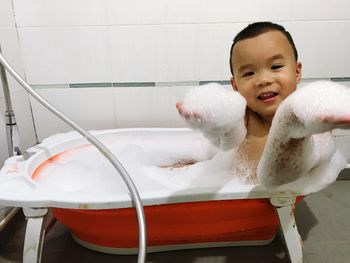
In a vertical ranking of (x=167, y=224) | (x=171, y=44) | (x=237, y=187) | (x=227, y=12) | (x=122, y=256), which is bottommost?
(x=122, y=256)

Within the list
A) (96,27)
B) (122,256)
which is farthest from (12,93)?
(122,256)

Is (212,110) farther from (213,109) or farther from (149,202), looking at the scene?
(149,202)

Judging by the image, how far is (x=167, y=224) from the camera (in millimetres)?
840

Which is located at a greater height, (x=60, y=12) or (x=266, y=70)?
(x=60, y=12)

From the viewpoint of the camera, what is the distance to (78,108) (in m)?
1.36

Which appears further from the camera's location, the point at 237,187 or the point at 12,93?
the point at 12,93

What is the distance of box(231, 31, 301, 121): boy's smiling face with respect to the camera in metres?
0.87

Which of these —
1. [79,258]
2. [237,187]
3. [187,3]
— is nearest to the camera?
[237,187]

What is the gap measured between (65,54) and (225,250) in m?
0.96

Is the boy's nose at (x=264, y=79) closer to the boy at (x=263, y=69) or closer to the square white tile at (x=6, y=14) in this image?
the boy at (x=263, y=69)

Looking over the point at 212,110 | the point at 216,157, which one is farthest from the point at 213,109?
the point at 216,157

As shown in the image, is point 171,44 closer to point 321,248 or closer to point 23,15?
point 23,15

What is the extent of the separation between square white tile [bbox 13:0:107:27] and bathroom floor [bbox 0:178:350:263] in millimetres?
750

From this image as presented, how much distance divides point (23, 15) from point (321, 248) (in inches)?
53.2
